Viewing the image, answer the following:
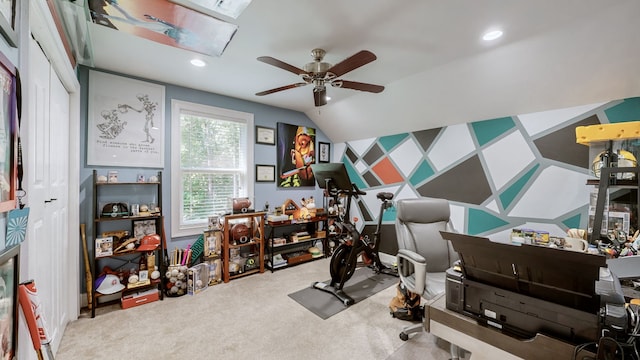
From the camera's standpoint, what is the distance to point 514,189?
2.84 metres

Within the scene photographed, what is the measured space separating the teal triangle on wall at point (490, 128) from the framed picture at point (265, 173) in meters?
3.02

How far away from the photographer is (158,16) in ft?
5.72

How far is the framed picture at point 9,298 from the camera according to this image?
81cm

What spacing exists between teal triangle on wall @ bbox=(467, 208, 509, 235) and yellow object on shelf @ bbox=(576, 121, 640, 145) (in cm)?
117

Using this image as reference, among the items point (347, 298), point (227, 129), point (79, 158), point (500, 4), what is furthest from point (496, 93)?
point (79, 158)

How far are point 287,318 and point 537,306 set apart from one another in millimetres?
2102

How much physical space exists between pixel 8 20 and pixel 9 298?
3.22 feet

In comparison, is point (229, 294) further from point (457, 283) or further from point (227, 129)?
point (457, 283)

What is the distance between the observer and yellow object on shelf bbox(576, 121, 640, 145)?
196cm

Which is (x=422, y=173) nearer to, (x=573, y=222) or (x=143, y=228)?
(x=573, y=222)

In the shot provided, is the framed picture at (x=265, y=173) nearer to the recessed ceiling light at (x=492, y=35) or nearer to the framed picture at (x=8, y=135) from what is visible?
the framed picture at (x=8, y=135)

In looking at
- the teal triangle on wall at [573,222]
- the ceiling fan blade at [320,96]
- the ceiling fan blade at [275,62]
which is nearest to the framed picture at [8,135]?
the ceiling fan blade at [275,62]

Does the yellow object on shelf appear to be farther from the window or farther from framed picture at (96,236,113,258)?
framed picture at (96,236,113,258)

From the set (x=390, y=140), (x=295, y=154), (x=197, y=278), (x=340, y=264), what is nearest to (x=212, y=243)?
(x=197, y=278)
